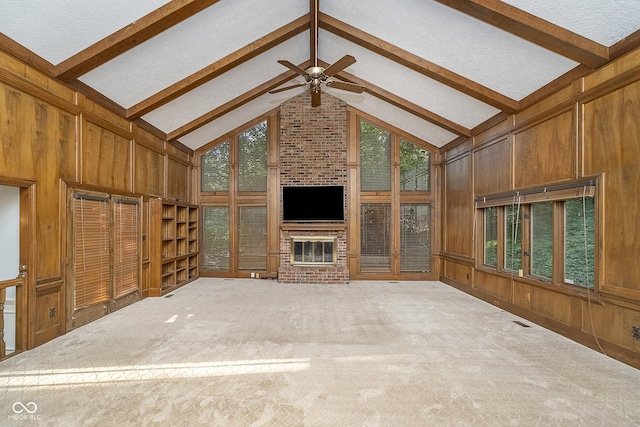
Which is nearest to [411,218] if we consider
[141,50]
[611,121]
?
[611,121]

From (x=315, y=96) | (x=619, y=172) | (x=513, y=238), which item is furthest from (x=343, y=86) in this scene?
(x=513, y=238)

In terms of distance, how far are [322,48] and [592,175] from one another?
16.1ft

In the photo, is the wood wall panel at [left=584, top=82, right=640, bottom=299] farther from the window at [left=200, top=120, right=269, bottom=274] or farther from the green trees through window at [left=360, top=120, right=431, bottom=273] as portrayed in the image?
the window at [left=200, top=120, right=269, bottom=274]

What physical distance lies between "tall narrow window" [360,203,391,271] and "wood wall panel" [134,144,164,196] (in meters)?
4.53

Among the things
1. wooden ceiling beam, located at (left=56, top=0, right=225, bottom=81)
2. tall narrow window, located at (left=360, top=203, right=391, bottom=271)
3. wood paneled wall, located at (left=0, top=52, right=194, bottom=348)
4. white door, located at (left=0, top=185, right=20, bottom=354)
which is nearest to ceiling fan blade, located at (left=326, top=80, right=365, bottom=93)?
wooden ceiling beam, located at (left=56, top=0, right=225, bottom=81)

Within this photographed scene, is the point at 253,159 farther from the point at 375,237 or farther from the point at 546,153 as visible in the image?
the point at 546,153

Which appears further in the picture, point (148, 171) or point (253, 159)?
point (253, 159)

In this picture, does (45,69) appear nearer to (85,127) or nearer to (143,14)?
(85,127)

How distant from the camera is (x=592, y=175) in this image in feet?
10.0

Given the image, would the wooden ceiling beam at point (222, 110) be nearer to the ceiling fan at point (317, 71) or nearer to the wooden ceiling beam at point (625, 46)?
the ceiling fan at point (317, 71)

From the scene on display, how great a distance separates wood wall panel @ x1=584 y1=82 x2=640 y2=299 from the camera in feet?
8.77

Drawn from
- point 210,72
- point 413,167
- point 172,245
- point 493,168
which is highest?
point 210,72

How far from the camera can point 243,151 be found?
7180 millimetres

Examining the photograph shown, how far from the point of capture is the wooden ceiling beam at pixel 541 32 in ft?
9.58
